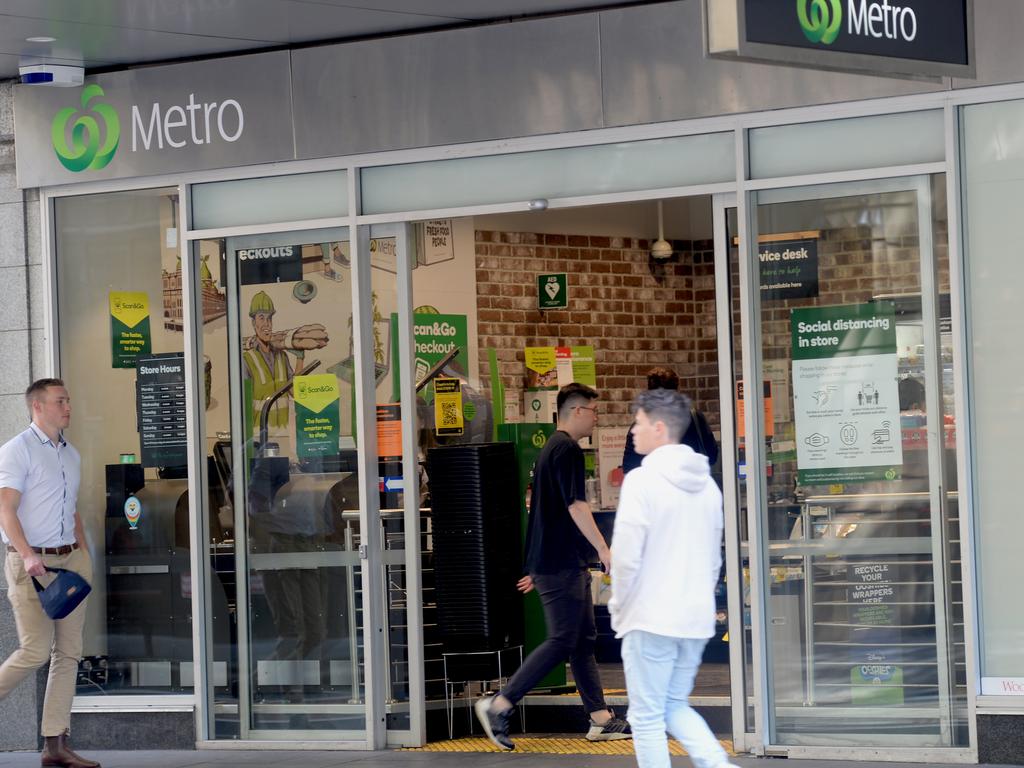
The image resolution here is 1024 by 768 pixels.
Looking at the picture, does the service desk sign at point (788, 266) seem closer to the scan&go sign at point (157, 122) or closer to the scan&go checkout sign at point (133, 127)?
the scan&go sign at point (157, 122)

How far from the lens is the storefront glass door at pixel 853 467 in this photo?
7047 millimetres

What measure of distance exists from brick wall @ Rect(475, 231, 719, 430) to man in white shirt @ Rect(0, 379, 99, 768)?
3.30m

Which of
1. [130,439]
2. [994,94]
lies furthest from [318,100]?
[994,94]

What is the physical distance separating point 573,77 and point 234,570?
121 inches

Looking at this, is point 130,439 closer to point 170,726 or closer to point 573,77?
point 170,726

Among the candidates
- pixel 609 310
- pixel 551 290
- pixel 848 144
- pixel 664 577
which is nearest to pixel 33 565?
pixel 664 577

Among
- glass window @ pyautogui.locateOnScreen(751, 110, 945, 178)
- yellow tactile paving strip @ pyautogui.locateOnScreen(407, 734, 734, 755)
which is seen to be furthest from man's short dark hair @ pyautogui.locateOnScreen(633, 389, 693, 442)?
yellow tactile paving strip @ pyautogui.locateOnScreen(407, 734, 734, 755)

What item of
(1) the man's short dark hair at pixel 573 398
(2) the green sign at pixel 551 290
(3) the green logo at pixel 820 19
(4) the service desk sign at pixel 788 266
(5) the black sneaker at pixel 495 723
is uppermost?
(3) the green logo at pixel 820 19

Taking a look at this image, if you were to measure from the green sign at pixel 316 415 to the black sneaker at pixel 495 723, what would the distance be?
4.85 feet

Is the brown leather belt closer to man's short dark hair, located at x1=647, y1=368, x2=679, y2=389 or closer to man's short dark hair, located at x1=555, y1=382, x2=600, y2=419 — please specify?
man's short dark hair, located at x1=555, y1=382, x2=600, y2=419

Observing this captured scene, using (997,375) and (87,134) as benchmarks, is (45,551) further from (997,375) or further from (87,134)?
(997,375)

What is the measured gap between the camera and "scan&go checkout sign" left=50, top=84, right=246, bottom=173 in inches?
327

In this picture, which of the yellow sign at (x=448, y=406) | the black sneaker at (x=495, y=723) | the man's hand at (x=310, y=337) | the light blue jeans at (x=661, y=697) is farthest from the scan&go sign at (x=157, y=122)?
the light blue jeans at (x=661, y=697)

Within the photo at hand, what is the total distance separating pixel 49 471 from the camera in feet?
25.7
